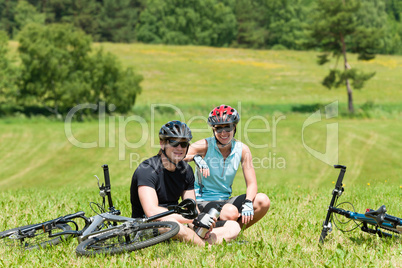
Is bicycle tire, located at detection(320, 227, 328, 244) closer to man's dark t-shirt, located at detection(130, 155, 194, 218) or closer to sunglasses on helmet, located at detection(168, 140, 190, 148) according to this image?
man's dark t-shirt, located at detection(130, 155, 194, 218)

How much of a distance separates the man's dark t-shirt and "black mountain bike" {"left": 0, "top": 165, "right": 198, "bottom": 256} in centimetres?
37

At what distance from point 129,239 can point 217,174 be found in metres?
1.84

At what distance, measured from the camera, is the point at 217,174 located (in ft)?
24.4

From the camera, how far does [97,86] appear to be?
2206 inches

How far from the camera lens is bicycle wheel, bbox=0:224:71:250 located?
21.2 ft

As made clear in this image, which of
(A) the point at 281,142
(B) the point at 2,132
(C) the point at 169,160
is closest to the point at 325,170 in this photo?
(A) the point at 281,142

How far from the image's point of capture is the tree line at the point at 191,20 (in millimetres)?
123312

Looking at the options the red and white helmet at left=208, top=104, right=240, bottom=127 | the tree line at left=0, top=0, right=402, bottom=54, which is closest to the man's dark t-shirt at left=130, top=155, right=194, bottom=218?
the red and white helmet at left=208, top=104, right=240, bottom=127

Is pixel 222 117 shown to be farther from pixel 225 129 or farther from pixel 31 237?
pixel 31 237

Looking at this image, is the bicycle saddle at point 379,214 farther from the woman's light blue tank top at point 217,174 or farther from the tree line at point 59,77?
the tree line at point 59,77

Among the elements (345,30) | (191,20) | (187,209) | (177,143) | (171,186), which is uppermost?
(191,20)

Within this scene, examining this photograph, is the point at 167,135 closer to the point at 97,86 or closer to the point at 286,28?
the point at 97,86

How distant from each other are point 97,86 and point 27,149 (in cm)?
2037

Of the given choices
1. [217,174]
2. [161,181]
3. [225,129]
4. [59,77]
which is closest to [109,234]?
[161,181]
